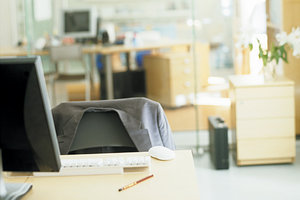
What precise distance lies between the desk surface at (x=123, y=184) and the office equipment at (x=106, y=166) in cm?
2

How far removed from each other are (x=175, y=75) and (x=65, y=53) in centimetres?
146

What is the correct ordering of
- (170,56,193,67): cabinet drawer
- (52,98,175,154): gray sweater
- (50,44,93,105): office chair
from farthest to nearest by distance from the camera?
(50,44,93,105): office chair < (170,56,193,67): cabinet drawer < (52,98,175,154): gray sweater

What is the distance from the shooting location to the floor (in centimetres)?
357

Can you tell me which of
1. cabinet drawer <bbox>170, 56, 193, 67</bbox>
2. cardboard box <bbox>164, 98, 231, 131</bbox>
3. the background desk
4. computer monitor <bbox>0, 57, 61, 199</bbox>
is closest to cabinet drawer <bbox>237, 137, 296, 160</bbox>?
cardboard box <bbox>164, 98, 231, 131</bbox>

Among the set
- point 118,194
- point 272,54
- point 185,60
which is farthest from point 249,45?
point 118,194

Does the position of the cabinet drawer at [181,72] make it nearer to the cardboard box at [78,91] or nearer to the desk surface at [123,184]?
the cardboard box at [78,91]

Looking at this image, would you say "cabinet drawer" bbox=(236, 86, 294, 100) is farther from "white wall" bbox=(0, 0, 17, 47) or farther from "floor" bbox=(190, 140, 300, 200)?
"white wall" bbox=(0, 0, 17, 47)

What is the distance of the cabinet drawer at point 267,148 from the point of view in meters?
4.12

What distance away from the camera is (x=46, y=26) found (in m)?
5.77

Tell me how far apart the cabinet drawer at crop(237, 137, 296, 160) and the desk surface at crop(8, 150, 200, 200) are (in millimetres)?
2223

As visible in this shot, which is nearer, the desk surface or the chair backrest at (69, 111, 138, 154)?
the desk surface

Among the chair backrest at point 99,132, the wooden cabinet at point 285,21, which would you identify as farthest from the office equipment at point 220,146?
the chair backrest at point 99,132

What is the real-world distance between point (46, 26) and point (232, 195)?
3138 millimetres

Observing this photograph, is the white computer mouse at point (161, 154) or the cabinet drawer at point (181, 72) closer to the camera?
the white computer mouse at point (161, 154)
